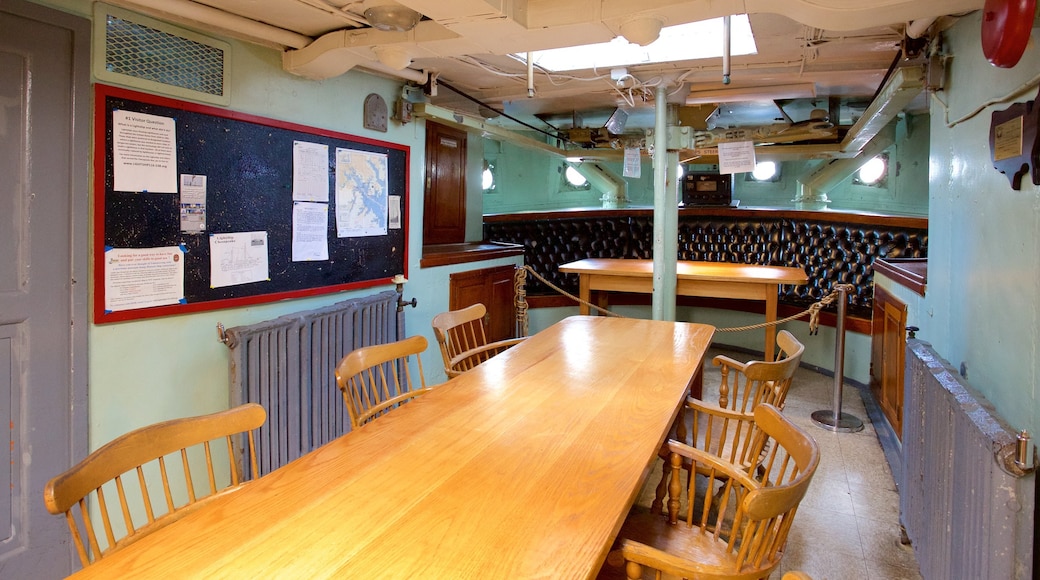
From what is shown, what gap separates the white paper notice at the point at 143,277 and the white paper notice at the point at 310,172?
2.39 ft

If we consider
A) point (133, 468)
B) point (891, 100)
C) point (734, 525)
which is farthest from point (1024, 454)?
point (891, 100)

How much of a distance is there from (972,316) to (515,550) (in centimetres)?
183

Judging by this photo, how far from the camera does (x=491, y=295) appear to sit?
5.18 metres

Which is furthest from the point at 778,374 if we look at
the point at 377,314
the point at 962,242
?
the point at 377,314

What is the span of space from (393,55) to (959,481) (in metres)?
2.77

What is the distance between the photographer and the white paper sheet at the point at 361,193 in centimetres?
341

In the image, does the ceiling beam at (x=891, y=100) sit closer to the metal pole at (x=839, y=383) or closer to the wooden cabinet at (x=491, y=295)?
the metal pole at (x=839, y=383)

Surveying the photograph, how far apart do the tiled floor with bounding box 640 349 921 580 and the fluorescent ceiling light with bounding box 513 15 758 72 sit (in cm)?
248

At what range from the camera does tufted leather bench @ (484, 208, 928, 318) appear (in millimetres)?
5320

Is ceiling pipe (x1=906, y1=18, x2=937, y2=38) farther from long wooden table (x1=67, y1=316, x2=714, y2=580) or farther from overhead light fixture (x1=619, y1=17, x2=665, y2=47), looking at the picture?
long wooden table (x1=67, y1=316, x2=714, y2=580)

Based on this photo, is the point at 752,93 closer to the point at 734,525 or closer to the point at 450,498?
the point at 734,525

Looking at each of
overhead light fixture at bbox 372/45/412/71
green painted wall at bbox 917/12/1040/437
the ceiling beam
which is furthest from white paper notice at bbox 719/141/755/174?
overhead light fixture at bbox 372/45/412/71

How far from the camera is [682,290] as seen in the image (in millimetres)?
5102

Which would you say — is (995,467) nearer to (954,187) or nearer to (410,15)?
(954,187)
